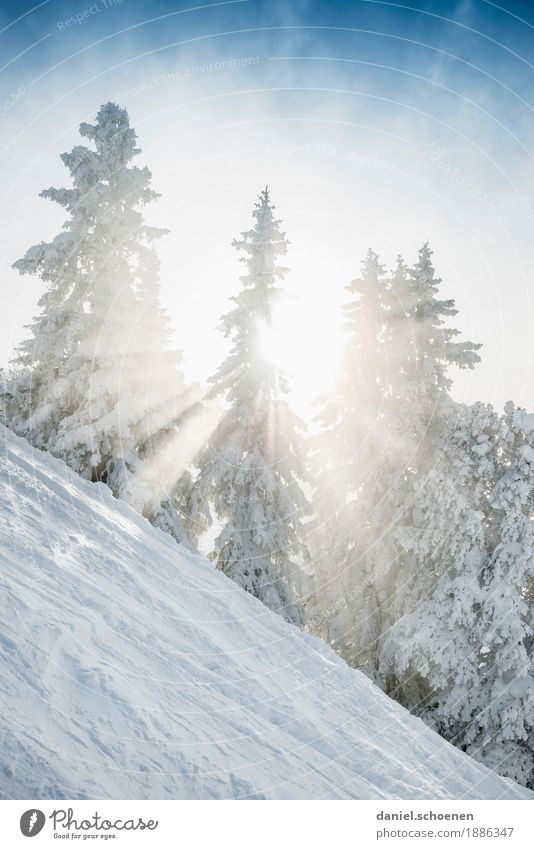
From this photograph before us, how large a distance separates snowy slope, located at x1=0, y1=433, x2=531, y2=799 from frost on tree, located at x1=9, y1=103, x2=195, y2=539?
252 inches

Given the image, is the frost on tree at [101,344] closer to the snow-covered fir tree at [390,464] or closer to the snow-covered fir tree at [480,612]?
the snow-covered fir tree at [390,464]

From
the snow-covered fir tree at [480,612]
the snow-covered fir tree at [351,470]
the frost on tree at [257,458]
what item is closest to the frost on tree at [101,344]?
the frost on tree at [257,458]

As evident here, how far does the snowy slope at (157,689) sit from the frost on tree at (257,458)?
8242 mm

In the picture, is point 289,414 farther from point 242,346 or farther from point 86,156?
point 86,156

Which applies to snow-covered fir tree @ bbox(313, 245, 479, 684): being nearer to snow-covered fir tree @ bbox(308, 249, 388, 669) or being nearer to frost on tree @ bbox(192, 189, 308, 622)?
snow-covered fir tree @ bbox(308, 249, 388, 669)

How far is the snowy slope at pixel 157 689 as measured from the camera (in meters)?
3.54

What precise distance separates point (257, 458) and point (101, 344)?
6338 millimetres

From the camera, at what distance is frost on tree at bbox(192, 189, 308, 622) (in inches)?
664

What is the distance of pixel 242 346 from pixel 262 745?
1489 centimetres

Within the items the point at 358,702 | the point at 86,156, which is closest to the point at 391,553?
the point at 358,702

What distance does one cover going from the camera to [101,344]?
584 inches

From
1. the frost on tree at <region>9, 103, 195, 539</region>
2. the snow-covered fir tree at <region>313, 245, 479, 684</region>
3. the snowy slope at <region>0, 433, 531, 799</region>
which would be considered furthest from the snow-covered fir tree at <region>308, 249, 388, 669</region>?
the snowy slope at <region>0, 433, 531, 799</region>

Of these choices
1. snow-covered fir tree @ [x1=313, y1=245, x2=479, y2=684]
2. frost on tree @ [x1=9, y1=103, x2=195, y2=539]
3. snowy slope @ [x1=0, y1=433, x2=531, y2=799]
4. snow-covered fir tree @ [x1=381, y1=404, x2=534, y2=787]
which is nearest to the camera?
A: snowy slope @ [x1=0, y1=433, x2=531, y2=799]

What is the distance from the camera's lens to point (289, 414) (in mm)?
17906
